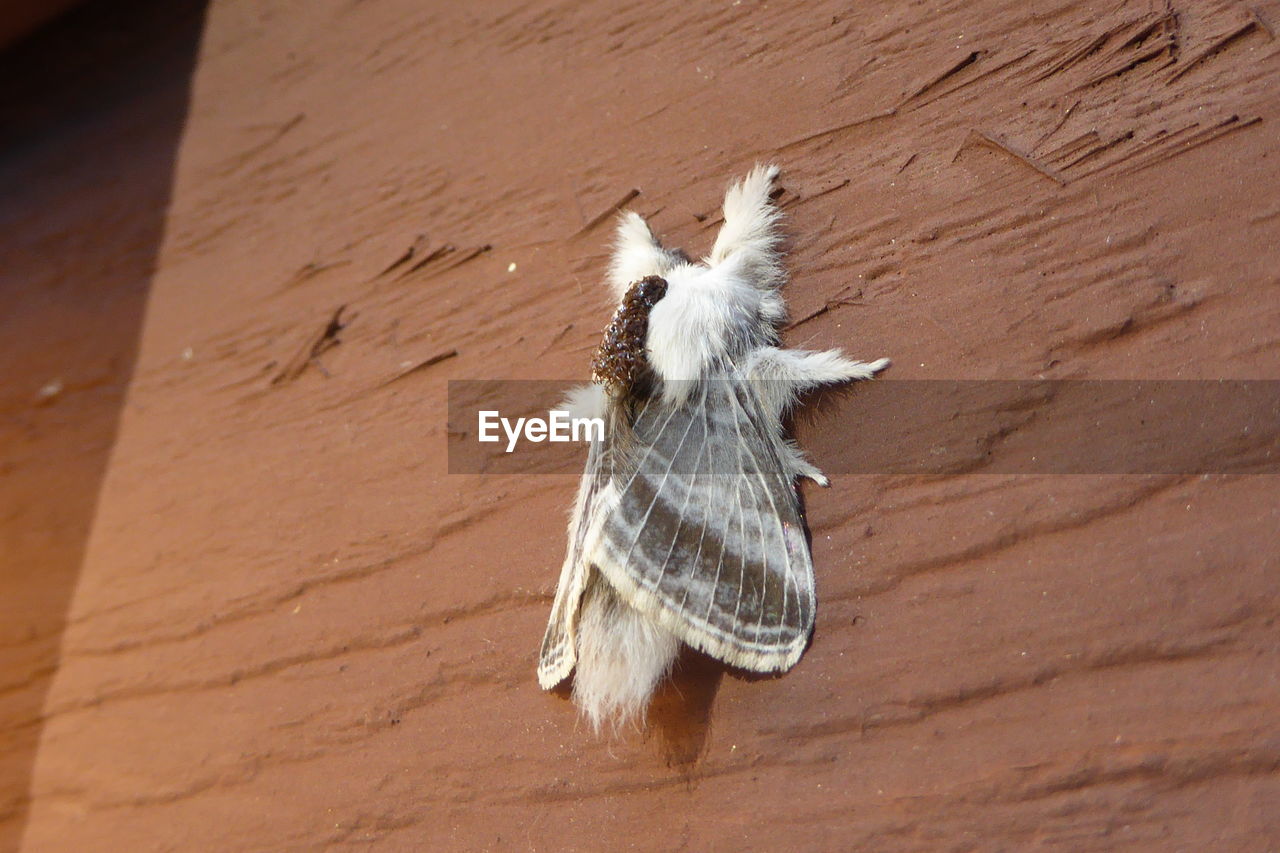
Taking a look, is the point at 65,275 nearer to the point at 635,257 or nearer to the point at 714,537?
the point at 635,257

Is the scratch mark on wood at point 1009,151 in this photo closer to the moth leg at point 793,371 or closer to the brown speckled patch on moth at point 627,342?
the moth leg at point 793,371

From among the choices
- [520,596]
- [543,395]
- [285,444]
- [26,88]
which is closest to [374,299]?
[285,444]

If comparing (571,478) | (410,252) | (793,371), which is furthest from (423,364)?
(793,371)

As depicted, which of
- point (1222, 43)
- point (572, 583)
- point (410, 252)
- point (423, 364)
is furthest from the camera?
point (410, 252)

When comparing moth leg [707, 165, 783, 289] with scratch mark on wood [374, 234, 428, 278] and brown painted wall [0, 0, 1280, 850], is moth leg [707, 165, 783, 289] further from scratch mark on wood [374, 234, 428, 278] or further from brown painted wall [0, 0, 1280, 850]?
scratch mark on wood [374, 234, 428, 278]

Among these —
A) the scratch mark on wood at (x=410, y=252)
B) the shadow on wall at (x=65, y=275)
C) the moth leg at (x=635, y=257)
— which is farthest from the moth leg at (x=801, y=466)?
the shadow on wall at (x=65, y=275)

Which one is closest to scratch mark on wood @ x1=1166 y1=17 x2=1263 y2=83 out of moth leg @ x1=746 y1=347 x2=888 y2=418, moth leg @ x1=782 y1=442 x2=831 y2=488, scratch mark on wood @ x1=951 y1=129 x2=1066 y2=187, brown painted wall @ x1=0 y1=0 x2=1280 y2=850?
brown painted wall @ x1=0 y1=0 x2=1280 y2=850

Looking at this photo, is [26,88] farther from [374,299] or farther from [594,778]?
[594,778]
